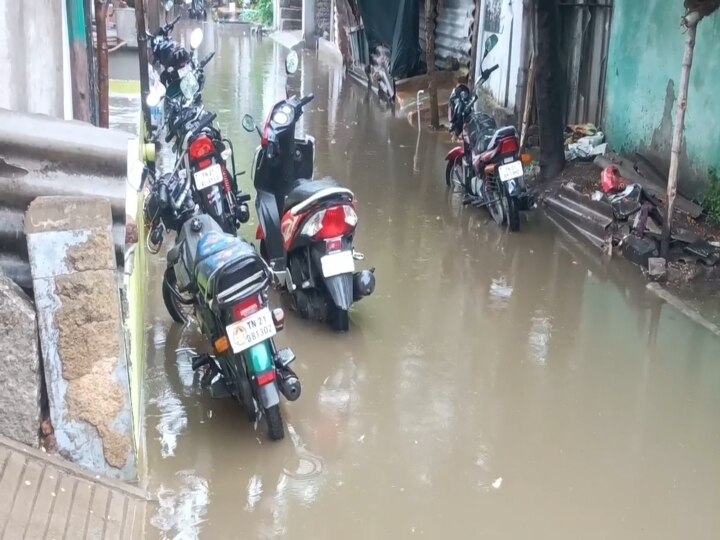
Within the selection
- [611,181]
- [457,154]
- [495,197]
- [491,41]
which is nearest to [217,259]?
[495,197]

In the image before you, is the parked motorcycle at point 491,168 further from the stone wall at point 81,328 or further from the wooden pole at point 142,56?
the stone wall at point 81,328

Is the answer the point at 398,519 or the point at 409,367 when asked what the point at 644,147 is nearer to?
the point at 409,367

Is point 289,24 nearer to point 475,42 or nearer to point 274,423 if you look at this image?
point 475,42

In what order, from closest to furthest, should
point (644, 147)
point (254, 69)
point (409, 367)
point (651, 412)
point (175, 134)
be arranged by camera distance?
point (651, 412)
point (409, 367)
point (175, 134)
point (644, 147)
point (254, 69)

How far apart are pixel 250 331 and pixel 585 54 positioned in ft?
24.3

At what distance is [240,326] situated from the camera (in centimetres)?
399

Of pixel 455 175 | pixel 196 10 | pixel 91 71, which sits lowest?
pixel 455 175

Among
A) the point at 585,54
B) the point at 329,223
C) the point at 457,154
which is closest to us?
the point at 329,223

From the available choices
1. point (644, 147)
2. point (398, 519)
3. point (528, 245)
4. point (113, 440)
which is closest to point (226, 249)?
point (113, 440)

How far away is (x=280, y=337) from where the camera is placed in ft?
17.9

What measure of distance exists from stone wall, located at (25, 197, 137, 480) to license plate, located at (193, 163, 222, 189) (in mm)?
3323

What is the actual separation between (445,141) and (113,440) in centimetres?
957

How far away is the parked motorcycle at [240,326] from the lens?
4.00m

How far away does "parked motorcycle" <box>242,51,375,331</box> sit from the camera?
5273 millimetres
